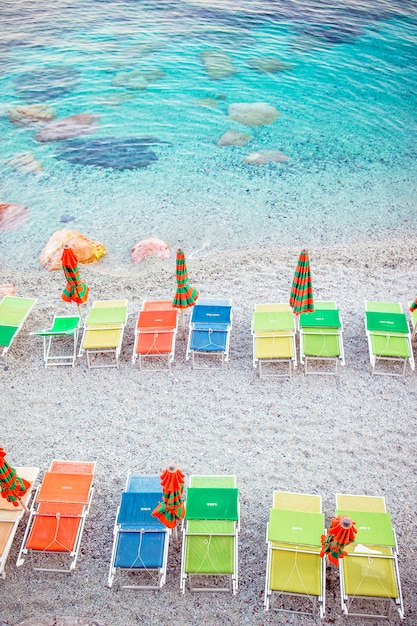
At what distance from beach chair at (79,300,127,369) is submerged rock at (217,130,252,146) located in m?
10.5

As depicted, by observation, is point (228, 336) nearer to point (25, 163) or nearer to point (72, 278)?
point (72, 278)

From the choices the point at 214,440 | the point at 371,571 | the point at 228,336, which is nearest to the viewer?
the point at 371,571

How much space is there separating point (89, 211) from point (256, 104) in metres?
9.57

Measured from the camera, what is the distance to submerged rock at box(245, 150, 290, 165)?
1930cm

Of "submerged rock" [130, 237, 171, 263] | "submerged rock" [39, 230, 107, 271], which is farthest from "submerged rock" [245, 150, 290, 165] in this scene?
"submerged rock" [39, 230, 107, 271]

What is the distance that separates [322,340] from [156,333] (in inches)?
131

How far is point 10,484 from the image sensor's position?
308 inches

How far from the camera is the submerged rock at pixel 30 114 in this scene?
2245 cm

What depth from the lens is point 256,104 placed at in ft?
75.2

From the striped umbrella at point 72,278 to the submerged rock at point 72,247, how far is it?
3863 mm

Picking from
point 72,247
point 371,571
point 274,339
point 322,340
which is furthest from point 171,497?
point 72,247

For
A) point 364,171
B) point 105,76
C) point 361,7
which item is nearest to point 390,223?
point 364,171

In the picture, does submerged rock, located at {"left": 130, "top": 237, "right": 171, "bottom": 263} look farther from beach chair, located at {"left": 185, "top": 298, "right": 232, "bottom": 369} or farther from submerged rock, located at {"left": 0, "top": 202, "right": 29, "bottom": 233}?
submerged rock, located at {"left": 0, "top": 202, "right": 29, "bottom": 233}

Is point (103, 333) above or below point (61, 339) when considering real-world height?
above
